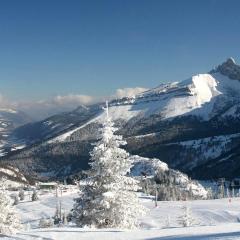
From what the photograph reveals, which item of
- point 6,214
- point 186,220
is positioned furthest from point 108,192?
point 186,220

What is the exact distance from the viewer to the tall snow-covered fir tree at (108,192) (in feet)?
149

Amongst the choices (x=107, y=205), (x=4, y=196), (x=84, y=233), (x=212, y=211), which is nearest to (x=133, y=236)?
(x=84, y=233)

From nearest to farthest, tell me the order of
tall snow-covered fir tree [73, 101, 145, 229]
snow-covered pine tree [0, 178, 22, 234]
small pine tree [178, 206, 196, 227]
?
tall snow-covered fir tree [73, 101, 145, 229], snow-covered pine tree [0, 178, 22, 234], small pine tree [178, 206, 196, 227]

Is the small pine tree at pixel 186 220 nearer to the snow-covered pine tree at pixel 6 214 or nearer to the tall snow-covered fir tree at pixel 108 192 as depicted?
the snow-covered pine tree at pixel 6 214

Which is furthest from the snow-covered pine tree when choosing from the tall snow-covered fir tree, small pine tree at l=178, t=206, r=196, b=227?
small pine tree at l=178, t=206, r=196, b=227

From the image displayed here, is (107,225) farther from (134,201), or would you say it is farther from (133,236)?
(133,236)

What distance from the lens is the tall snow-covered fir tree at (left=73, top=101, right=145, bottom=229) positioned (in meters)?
45.5

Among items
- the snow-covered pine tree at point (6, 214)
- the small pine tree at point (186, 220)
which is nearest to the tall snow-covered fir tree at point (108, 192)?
the snow-covered pine tree at point (6, 214)

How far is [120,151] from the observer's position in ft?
154

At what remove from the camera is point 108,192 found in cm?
4550

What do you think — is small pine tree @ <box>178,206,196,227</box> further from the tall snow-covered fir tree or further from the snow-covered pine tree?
the tall snow-covered fir tree

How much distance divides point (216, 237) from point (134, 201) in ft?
67.1

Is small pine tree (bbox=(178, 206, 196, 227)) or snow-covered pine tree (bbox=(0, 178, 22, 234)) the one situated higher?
snow-covered pine tree (bbox=(0, 178, 22, 234))

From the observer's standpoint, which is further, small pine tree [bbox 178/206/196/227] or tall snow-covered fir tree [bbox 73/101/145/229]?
small pine tree [bbox 178/206/196/227]
